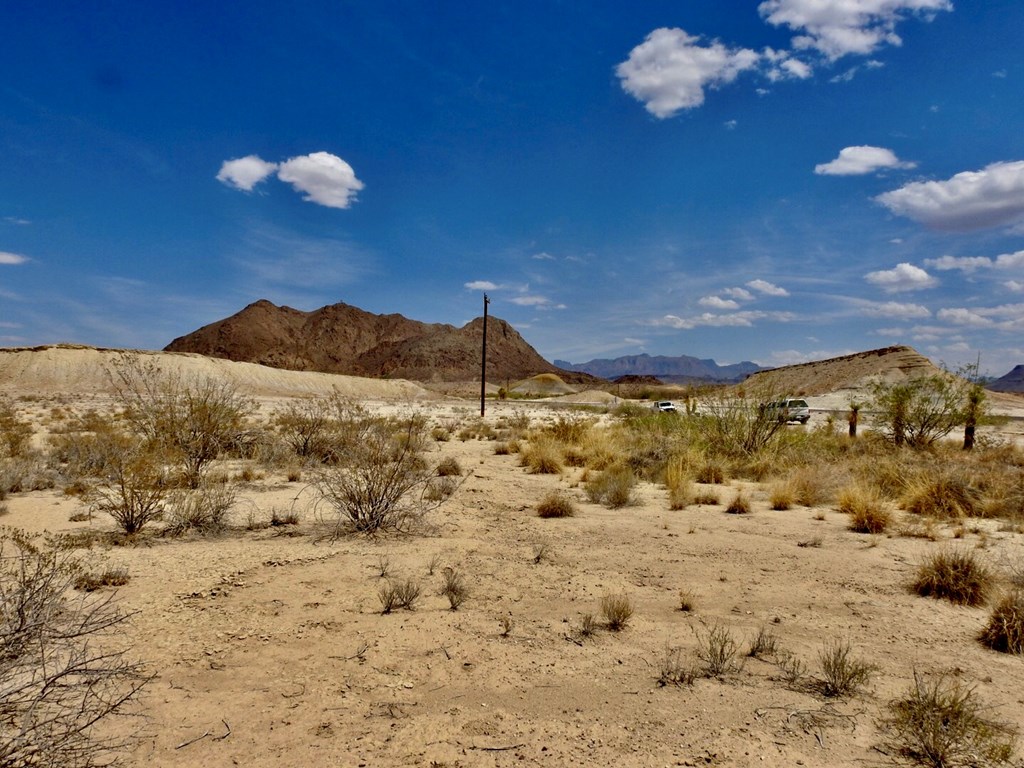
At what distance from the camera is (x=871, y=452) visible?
14.2 m

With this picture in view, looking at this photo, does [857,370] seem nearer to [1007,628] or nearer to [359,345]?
[1007,628]

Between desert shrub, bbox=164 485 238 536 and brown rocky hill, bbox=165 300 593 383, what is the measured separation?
418 ft

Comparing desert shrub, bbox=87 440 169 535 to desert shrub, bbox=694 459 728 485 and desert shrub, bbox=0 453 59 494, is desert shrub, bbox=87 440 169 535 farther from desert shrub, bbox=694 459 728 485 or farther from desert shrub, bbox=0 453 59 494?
desert shrub, bbox=694 459 728 485

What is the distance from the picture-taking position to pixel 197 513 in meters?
7.09

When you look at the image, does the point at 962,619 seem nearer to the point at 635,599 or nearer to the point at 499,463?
the point at 635,599

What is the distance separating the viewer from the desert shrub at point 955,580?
5.21 m

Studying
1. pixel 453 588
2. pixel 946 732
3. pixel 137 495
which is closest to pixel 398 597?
pixel 453 588

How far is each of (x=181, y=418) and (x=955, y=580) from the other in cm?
1148

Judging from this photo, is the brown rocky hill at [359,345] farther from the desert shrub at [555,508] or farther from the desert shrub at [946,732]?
the desert shrub at [946,732]

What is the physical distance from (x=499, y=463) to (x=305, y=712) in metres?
10.4

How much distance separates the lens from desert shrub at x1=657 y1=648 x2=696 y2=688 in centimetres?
380

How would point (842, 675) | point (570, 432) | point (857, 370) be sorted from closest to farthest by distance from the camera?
point (842, 675) < point (570, 432) < point (857, 370)

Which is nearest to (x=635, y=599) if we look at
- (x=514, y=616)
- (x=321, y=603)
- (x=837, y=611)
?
(x=514, y=616)

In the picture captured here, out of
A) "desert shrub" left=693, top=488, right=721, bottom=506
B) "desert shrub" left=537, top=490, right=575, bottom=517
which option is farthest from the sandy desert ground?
"desert shrub" left=693, top=488, right=721, bottom=506
